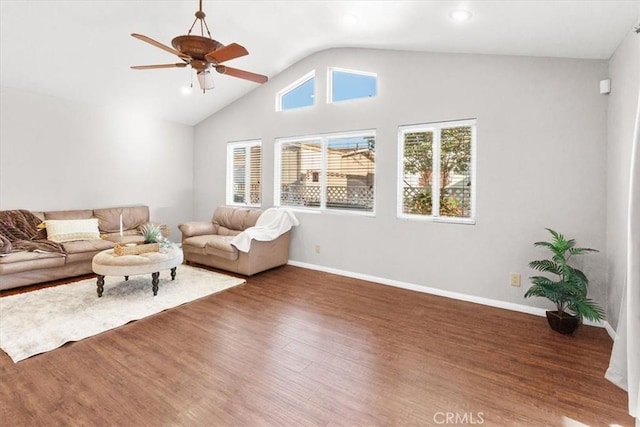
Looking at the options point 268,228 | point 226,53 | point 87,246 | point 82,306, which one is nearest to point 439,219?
point 268,228

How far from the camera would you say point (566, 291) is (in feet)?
9.01

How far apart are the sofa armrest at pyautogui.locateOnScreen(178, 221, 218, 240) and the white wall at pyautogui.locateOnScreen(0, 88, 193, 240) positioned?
1.35 metres

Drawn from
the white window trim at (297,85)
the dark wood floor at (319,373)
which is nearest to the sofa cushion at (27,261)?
the dark wood floor at (319,373)

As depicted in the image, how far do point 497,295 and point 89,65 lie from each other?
5781 mm

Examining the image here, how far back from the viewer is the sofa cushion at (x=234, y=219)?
5258mm

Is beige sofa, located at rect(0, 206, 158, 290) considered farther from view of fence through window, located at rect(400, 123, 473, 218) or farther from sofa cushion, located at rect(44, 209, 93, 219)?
view of fence through window, located at rect(400, 123, 473, 218)

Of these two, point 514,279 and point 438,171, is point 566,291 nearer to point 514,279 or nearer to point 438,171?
point 514,279

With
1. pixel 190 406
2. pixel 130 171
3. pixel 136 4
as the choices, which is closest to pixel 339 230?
pixel 190 406

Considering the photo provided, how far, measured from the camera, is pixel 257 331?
2867 millimetres

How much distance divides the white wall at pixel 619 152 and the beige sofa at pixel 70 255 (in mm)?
5307

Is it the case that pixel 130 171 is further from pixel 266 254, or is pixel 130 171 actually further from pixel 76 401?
pixel 76 401

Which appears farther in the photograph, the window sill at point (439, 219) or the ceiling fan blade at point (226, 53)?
the window sill at point (439, 219)

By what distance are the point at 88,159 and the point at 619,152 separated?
22.2 ft

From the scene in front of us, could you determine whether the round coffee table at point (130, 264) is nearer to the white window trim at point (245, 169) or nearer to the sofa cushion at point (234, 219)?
the sofa cushion at point (234, 219)
